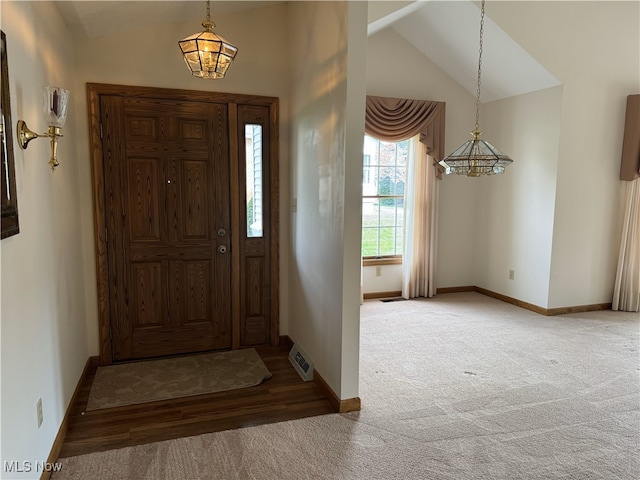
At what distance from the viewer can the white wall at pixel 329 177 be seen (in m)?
2.61

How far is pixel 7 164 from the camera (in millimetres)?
1651

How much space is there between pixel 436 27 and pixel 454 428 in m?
4.11

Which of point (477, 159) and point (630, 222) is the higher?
point (477, 159)

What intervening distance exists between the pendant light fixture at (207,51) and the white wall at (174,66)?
1.28m

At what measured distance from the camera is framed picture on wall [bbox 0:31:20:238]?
1.59 metres

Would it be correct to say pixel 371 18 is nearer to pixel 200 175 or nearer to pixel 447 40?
pixel 447 40

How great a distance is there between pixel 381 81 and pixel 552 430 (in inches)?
159

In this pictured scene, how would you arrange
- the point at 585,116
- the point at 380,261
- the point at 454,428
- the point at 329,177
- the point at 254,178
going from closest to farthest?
the point at 454,428 → the point at 329,177 → the point at 254,178 → the point at 585,116 → the point at 380,261

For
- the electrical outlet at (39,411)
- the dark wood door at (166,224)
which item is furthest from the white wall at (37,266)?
the dark wood door at (166,224)

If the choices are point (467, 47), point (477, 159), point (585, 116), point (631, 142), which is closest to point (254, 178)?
point (477, 159)

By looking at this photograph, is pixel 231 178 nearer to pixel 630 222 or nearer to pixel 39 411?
pixel 39 411

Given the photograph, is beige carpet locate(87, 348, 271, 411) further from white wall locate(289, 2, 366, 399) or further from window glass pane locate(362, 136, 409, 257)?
window glass pane locate(362, 136, 409, 257)

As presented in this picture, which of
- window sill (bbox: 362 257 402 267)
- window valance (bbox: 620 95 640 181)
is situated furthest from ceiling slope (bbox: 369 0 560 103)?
window sill (bbox: 362 257 402 267)

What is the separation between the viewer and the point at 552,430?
8.54 ft
